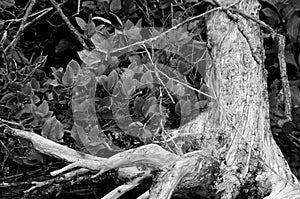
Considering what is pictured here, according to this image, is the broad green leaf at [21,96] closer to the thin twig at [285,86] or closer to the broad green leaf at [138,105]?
the broad green leaf at [138,105]

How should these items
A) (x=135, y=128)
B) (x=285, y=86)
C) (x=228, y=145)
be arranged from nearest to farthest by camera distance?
1. (x=228, y=145)
2. (x=135, y=128)
3. (x=285, y=86)

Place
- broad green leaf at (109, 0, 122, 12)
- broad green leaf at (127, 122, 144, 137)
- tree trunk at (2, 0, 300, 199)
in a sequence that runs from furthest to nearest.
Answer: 1. broad green leaf at (109, 0, 122, 12)
2. broad green leaf at (127, 122, 144, 137)
3. tree trunk at (2, 0, 300, 199)

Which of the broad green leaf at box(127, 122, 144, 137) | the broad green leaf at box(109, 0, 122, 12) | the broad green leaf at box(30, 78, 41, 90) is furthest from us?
the broad green leaf at box(109, 0, 122, 12)

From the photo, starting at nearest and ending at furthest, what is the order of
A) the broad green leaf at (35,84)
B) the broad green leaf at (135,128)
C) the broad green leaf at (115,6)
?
the broad green leaf at (135,128) → the broad green leaf at (35,84) → the broad green leaf at (115,6)

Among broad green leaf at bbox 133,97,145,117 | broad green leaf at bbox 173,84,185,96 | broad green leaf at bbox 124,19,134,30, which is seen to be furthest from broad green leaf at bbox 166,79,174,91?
broad green leaf at bbox 124,19,134,30

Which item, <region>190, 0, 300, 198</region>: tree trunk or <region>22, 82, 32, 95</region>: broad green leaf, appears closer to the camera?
<region>190, 0, 300, 198</region>: tree trunk

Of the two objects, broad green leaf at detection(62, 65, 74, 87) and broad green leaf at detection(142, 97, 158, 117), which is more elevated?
broad green leaf at detection(62, 65, 74, 87)

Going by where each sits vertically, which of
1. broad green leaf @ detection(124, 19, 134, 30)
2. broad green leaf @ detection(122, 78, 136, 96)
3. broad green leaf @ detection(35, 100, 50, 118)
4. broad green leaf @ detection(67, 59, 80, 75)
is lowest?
broad green leaf @ detection(35, 100, 50, 118)

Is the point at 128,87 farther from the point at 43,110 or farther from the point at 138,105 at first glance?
the point at 43,110

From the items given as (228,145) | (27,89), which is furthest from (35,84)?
(228,145)

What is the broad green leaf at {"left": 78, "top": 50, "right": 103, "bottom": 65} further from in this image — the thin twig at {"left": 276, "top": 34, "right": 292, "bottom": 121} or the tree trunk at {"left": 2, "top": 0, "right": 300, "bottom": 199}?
the thin twig at {"left": 276, "top": 34, "right": 292, "bottom": 121}

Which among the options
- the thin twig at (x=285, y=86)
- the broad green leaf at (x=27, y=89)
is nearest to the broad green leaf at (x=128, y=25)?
the broad green leaf at (x=27, y=89)
